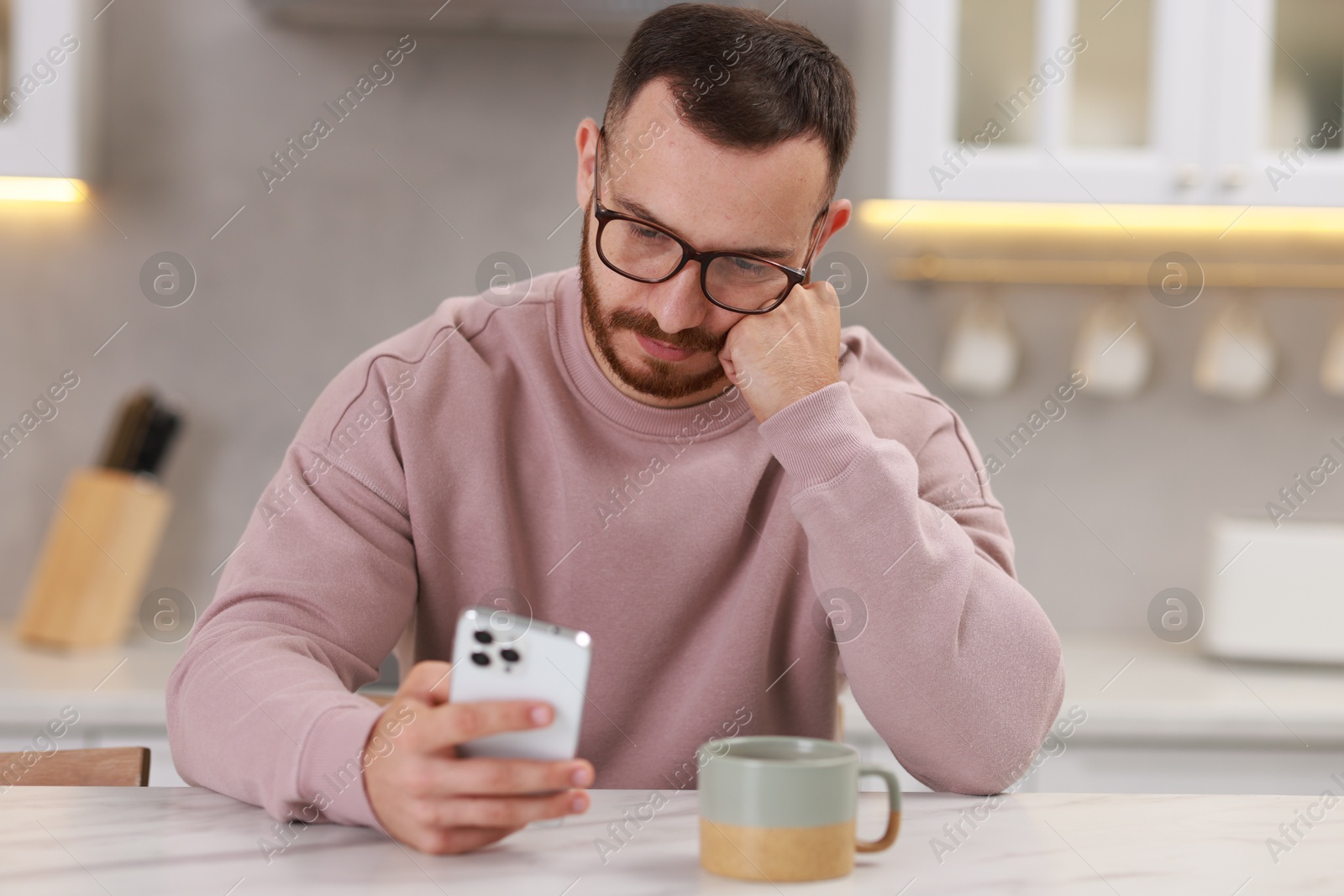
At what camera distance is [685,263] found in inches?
40.1

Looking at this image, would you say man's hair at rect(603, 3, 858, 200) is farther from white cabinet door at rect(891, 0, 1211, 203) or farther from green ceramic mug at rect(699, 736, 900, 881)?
white cabinet door at rect(891, 0, 1211, 203)

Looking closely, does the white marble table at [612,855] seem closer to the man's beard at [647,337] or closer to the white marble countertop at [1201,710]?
the man's beard at [647,337]

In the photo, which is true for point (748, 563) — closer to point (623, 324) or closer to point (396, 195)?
point (623, 324)

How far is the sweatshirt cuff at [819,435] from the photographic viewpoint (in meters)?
0.94

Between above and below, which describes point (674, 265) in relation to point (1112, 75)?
below

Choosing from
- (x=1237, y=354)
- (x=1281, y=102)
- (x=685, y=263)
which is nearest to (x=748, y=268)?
(x=685, y=263)

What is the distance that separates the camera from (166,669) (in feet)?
5.96

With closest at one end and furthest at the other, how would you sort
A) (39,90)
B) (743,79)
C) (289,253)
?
(743,79), (39,90), (289,253)

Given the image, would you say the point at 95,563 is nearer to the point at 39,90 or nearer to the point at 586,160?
the point at 39,90

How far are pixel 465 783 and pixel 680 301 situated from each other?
1.61 feet

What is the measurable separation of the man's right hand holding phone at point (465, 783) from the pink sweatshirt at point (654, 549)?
234 mm

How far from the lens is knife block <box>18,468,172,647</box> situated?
192 cm

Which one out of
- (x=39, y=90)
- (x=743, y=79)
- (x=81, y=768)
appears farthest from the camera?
(x=39, y=90)

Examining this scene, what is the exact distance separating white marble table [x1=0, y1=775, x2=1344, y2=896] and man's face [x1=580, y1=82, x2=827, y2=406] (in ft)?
1.34
